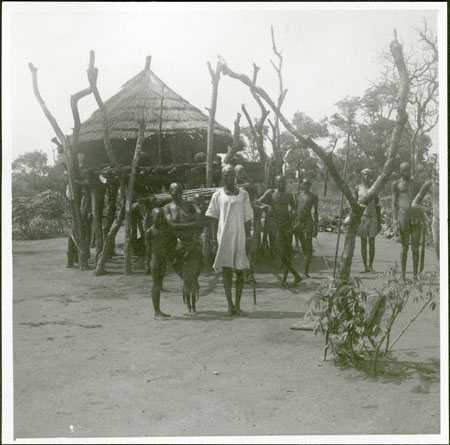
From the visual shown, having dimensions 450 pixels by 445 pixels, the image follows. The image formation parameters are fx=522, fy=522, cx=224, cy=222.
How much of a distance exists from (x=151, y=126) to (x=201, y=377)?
6.95 meters

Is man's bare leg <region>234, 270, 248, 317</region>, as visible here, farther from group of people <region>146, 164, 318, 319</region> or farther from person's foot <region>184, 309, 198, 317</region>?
person's foot <region>184, 309, 198, 317</region>

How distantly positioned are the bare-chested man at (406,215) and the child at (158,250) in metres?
3.14

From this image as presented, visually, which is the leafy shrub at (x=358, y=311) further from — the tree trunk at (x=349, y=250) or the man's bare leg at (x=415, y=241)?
the man's bare leg at (x=415, y=241)

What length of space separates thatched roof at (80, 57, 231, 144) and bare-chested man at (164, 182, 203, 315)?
4.27m

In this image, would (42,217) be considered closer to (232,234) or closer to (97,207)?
(97,207)

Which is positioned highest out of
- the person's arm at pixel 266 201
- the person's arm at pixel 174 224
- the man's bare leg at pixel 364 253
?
the person's arm at pixel 266 201

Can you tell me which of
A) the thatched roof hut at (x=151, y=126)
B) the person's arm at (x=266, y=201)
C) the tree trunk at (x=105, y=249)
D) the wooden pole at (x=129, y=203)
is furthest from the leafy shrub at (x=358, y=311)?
the thatched roof hut at (x=151, y=126)

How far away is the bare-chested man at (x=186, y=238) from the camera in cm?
565

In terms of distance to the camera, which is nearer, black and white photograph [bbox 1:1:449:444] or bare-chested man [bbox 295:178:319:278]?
black and white photograph [bbox 1:1:449:444]

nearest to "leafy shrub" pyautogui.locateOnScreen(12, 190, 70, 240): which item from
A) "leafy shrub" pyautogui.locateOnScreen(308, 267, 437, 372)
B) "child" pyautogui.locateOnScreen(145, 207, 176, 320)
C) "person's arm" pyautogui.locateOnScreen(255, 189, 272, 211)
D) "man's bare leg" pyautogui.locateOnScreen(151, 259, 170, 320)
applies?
"person's arm" pyautogui.locateOnScreen(255, 189, 272, 211)

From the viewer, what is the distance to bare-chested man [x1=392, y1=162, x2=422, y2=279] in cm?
675

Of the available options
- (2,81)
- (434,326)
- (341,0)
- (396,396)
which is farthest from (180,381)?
(341,0)

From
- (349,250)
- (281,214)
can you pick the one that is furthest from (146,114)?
(349,250)

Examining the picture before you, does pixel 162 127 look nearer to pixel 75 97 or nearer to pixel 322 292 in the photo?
pixel 75 97
